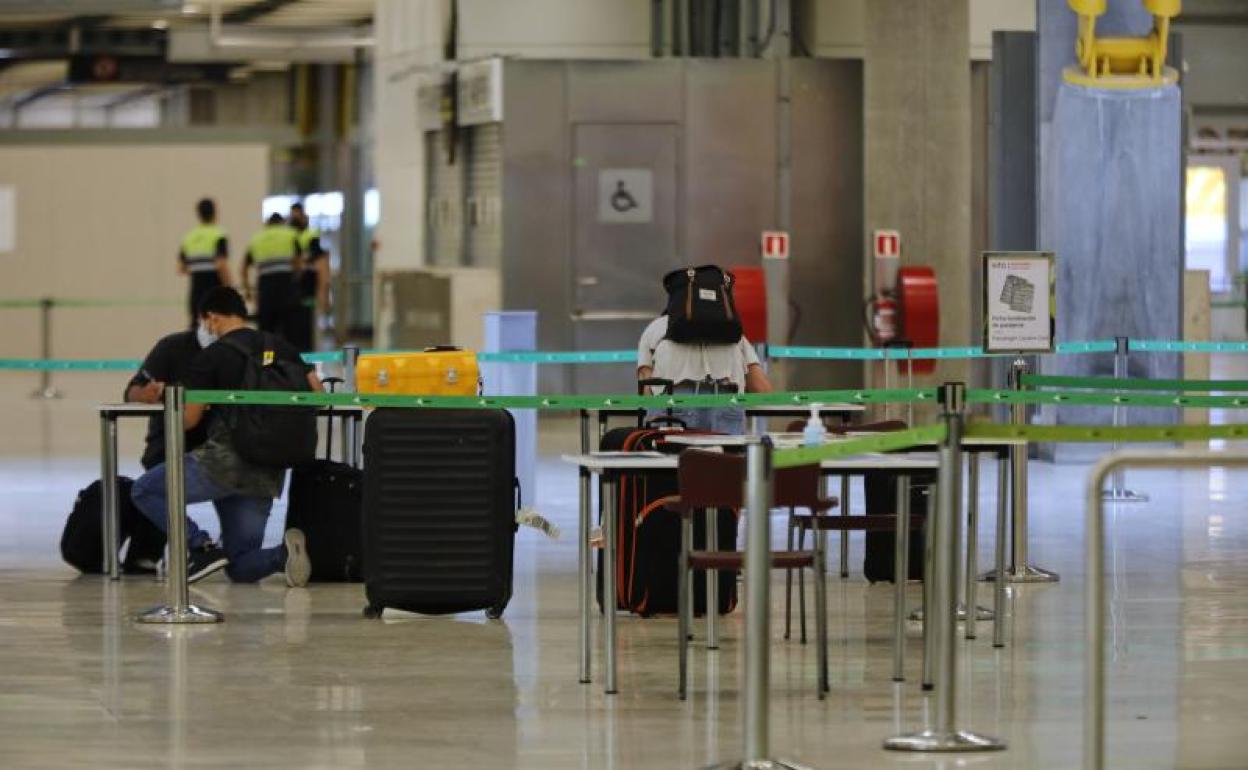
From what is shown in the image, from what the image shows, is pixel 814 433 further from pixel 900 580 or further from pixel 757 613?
pixel 757 613

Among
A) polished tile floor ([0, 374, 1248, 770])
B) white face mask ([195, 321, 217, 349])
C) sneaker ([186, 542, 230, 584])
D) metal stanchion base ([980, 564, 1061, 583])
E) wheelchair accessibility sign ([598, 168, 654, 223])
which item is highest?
wheelchair accessibility sign ([598, 168, 654, 223])

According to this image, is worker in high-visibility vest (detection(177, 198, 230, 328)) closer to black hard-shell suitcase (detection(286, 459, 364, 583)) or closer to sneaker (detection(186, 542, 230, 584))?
sneaker (detection(186, 542, 230, 584))

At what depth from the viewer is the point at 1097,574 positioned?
6043 mm

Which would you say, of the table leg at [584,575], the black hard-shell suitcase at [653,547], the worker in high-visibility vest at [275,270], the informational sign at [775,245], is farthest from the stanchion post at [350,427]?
the worker in high-visibility vest at [275,270]

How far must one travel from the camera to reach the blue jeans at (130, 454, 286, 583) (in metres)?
10.6

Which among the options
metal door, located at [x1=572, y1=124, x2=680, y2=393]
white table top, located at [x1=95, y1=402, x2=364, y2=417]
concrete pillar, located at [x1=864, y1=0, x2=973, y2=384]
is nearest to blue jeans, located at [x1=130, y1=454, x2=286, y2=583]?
white table top, located at [x1=95, y1=402, x2=364, y2=417]

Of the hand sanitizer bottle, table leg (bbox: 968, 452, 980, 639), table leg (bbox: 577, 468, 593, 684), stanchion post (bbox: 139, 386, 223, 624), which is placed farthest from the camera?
stanchion post (bbox: 139, 386, 223, 624)

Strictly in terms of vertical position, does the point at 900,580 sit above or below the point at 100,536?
above

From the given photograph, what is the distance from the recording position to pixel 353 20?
1225 inches

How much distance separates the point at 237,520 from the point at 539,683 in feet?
9.31

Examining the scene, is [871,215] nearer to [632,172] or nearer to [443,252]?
[632,172]

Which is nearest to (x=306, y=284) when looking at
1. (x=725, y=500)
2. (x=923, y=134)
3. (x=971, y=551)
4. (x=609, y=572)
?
(x=923, y=134)

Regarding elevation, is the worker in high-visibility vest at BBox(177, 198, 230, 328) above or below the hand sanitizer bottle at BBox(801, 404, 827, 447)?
above

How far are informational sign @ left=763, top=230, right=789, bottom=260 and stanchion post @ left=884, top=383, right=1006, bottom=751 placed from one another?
10.9m
